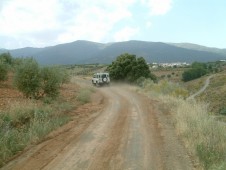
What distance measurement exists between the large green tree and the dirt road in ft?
129

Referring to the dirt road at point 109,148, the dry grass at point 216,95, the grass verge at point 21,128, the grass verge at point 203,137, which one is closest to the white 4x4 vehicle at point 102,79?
the dry grass at point 216,95

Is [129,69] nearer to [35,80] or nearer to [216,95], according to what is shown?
[216,95]

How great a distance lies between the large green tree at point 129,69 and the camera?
59.2 m

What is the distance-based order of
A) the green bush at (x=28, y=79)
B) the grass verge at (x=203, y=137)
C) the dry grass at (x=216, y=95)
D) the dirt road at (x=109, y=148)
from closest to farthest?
the grass verge at (x=203, y=137) < the dirt road at (x=109, y=148) < the green bush at (x=28, y=79) < the dry grass at (x=216, y=95)

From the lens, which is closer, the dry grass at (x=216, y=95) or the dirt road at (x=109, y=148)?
the dirt road at (x=109, y=148)

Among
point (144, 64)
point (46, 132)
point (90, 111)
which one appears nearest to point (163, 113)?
point (90, 111)

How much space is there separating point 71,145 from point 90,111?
10.9 m

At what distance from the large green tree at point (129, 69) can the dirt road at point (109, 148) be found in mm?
39304

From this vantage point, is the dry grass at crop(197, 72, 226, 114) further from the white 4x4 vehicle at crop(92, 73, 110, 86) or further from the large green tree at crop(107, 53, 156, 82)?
the white 4x4 vehicle at crop(92, 73, 110, 86)

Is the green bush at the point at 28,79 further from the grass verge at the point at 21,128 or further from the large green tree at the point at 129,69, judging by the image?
the large green tree at the point at 129,69

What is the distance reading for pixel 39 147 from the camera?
13.1m

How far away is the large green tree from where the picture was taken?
194 ft

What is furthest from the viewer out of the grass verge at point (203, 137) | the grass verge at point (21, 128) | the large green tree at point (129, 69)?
the large green tree at point (129, 69)

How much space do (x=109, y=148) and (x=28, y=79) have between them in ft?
51.6
